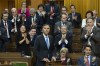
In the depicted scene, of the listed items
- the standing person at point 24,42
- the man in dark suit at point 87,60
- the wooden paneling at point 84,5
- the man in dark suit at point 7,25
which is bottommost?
the man in dark suit at point 87,60

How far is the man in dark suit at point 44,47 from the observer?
30.3 ft

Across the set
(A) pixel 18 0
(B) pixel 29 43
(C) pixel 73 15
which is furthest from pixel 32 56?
(A) pixel 18 0

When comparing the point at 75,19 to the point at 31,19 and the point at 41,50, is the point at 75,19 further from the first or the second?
the point at 41,50

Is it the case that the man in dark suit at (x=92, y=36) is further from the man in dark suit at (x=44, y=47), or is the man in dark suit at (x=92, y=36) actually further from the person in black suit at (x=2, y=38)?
the person in black suit at (x=2, y=38)

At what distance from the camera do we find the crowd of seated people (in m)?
9.24

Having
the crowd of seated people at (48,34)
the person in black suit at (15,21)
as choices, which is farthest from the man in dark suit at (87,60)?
the person in black suit at (15,21)

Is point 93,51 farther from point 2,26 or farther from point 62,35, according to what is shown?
point 2,26

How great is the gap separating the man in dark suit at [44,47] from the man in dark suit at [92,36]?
88 centimetres

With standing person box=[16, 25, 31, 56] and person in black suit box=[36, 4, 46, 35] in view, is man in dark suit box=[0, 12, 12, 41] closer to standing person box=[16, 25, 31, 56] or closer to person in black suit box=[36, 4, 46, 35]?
person in black suit box=[36, 4, 46, 35]

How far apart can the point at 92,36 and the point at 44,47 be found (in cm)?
120

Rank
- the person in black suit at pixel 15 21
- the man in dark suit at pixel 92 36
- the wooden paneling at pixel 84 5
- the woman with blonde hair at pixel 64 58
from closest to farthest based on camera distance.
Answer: the woman with blonde hair at pixel 64 58 < the man in dark suit at pixel 92 36 < the person in black suit at pixel 15 21 < the wooden paneling at pixel 84 5

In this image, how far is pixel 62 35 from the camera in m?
9.66

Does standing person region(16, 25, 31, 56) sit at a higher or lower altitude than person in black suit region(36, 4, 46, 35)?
lower

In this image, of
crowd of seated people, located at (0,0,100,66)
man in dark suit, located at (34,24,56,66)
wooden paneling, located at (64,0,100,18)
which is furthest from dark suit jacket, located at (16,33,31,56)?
wooden paneling, located at (64,0,100,18)
